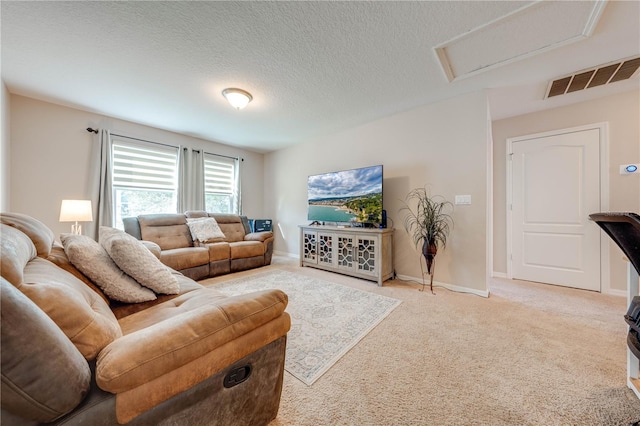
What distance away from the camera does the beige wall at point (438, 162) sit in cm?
273

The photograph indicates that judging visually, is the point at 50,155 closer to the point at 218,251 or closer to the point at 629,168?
the point at 218,251

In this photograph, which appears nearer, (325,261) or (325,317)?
(325,317)

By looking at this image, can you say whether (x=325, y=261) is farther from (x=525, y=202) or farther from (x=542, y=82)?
(x=542, y=82)

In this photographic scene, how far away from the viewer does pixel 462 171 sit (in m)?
2.85

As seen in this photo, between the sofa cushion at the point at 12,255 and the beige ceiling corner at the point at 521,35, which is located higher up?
the beige ceiling corner at the point at 521,35

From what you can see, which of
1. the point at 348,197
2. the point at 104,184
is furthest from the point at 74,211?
the point at 348,197

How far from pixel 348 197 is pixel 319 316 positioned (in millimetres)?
1959

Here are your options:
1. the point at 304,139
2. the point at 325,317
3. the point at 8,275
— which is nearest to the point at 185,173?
the point at 304,139

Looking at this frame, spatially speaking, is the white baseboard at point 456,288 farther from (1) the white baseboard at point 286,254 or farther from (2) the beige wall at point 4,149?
(2) the beige wall at point 4,149

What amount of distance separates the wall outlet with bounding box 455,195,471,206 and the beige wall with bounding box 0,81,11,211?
5141mm

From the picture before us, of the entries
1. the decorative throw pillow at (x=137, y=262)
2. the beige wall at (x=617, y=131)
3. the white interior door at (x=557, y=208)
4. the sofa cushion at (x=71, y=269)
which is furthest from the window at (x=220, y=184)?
the beige wall at (x=617, y=131)

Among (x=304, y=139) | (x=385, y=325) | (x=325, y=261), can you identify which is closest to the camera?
(x=385, y=325)

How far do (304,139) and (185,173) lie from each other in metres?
2.35

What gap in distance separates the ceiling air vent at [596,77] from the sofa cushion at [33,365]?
13.4 feet
